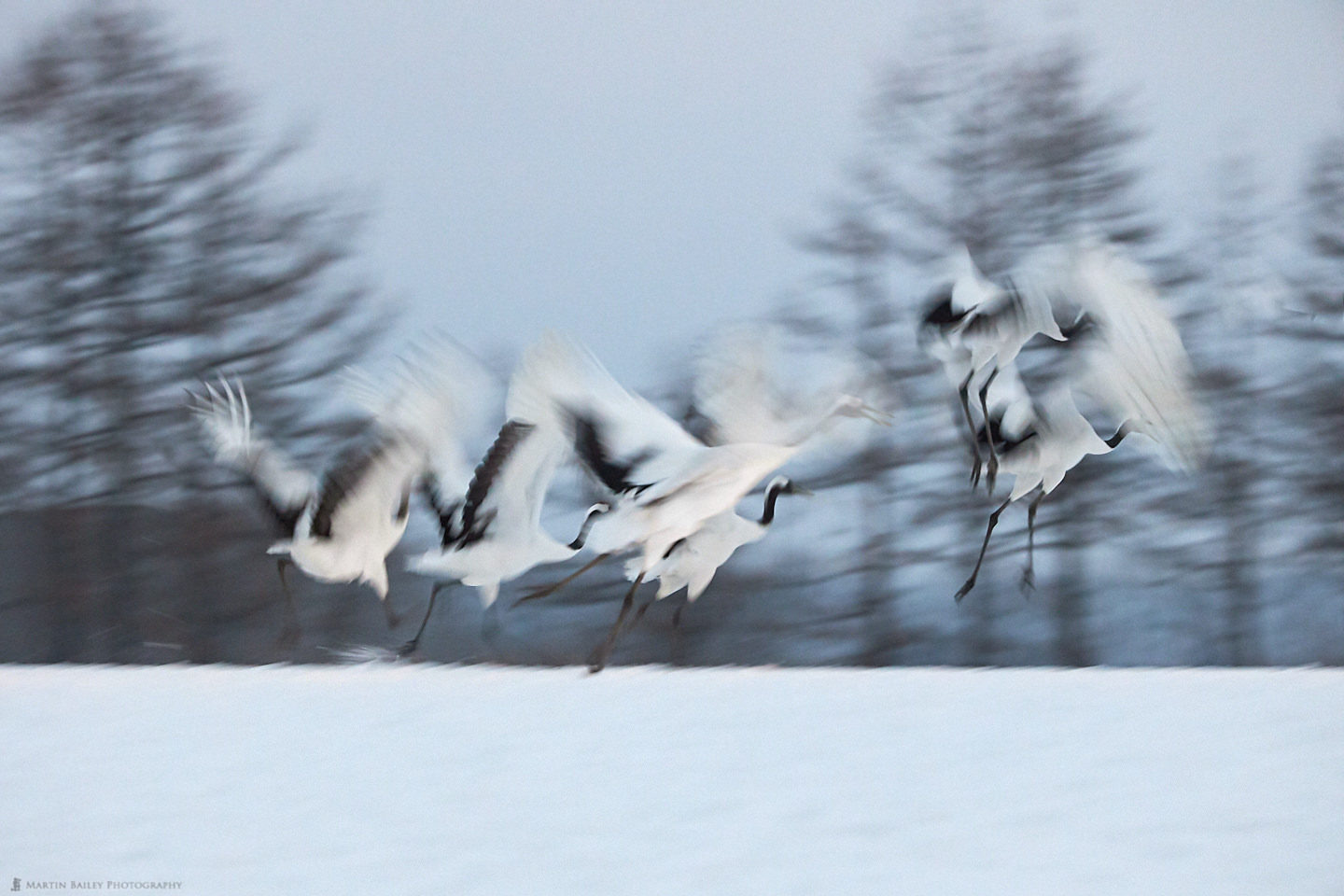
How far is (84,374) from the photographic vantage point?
364 inches

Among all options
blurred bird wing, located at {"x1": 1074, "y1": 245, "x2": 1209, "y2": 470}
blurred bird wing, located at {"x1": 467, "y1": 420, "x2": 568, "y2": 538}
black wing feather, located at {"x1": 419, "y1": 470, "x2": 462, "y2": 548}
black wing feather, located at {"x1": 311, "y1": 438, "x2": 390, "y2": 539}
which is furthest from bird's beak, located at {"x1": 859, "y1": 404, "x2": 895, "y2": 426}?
black wing feather, located at {"x1": 311, "y1": 438, "x2": 390, "y2": 539}

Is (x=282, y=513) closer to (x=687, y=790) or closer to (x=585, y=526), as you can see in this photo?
(x=585, y=526)

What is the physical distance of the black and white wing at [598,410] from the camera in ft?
17.2

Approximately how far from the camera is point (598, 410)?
5273 millimetres

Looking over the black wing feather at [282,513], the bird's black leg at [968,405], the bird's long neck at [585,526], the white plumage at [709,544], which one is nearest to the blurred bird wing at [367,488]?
the black wing feather at [282,513]

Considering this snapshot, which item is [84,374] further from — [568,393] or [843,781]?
[843,781]

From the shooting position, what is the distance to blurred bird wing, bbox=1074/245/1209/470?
17.4 ft

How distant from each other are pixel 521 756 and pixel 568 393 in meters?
2.12

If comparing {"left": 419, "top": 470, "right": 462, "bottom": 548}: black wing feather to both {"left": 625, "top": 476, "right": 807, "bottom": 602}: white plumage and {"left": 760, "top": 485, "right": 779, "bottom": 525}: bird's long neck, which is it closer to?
{"left": 625, "top": 476, "right": 807, "bottom": 602}: white plumage

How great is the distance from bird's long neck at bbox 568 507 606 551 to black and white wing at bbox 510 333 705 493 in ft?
0.57

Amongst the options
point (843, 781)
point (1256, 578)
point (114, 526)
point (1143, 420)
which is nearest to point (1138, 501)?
point (1256, 578)

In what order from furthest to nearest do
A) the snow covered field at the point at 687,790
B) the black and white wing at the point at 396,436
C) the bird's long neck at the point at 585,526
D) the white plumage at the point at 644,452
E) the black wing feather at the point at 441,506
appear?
the black wing feather at the point at 441,506
the black and white wing at the point at 396,436
the bird's long neck at the point at 585,526
the white plumage at the point at 644,452
the snow covered field at the point at 687,790

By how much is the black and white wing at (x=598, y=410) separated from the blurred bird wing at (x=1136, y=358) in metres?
1.73

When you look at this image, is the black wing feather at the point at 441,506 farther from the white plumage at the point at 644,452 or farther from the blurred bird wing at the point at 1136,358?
the blurred bird wing at the point at 1136,358
